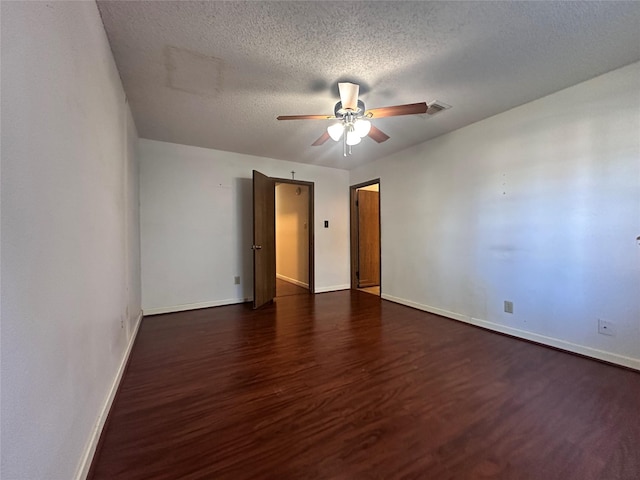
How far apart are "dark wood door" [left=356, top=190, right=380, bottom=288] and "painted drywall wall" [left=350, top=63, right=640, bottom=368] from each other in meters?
1.64

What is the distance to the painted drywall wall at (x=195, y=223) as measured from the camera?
3729 millimetres

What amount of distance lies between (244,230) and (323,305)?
170 cm

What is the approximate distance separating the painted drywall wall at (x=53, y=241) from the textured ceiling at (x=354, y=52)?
17.2 inches

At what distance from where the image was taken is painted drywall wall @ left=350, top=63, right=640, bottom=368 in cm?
222

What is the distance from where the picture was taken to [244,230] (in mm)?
4379

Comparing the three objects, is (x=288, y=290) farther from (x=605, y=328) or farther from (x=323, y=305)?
(x=605, y=328)

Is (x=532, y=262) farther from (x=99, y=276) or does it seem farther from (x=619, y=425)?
(x=99, y=276)

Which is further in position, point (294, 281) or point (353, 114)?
point (294, 281)

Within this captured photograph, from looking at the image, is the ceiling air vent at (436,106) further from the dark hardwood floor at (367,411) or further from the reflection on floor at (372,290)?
the reflection on floor at (372,290)

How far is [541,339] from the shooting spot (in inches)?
105

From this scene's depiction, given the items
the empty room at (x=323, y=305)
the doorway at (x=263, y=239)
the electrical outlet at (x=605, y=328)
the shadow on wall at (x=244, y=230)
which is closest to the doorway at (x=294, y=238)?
the doorway at (x=263, y=239)

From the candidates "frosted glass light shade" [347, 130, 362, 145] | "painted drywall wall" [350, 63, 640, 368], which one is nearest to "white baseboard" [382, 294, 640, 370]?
"painted drywall wall" [350, 63, 640, 368]

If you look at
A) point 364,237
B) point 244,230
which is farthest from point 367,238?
point 244,230

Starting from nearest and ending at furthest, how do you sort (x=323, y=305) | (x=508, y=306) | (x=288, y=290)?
1. (x=508, y=306)
2. (x=323, y=305)
3. (x=288, y=290)
